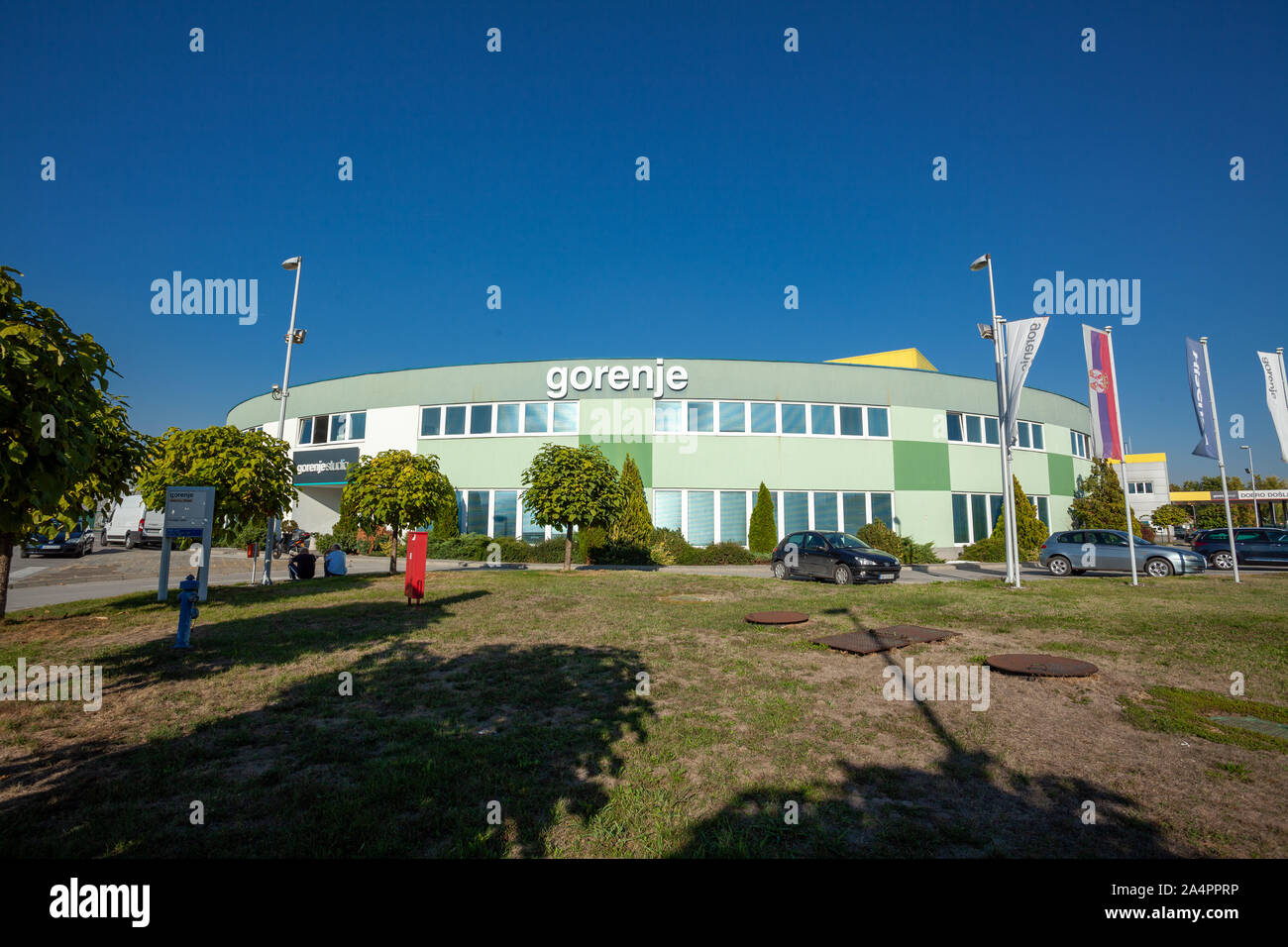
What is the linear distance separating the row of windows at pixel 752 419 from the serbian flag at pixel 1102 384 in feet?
44.6

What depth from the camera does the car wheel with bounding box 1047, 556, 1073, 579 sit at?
Result: 20281 millimetres

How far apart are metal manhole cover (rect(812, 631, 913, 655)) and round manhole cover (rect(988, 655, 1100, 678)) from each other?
116 centimetres

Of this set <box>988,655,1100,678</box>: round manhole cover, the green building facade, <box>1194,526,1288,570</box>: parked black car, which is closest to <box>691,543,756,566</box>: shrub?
the green building facade

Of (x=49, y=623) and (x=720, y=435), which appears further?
(x=720, y=435)

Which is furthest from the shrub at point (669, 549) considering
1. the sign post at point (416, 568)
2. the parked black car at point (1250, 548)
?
the parked black car at point (1250, 548)

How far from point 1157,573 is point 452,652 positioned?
71.4ft

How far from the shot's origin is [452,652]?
785 cm

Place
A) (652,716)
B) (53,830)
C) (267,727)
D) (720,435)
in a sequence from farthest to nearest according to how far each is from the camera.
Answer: (720,435), (652,716), (267,727), (53,830)

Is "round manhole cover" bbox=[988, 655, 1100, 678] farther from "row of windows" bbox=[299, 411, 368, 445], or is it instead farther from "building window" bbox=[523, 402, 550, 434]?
"row of windows" bbox=[299, 411, 368, 445]

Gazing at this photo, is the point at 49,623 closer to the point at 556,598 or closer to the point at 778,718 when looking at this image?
the point at 556,598

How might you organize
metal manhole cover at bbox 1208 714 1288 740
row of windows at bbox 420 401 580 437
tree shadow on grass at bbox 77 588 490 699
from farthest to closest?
1. row of windows at bbox 420 401 580 437
2. tree shadow on grass at bbox 77 588 490 699
3. metal manhole cover at bbox 1208 714 1288 740

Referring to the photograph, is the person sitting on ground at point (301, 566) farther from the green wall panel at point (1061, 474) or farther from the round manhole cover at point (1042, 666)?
the green wall panel at point (1061, 474)

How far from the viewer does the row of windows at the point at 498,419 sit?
29641 millimetres

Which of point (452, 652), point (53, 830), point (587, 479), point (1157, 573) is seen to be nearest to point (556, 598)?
point (452, 652)
